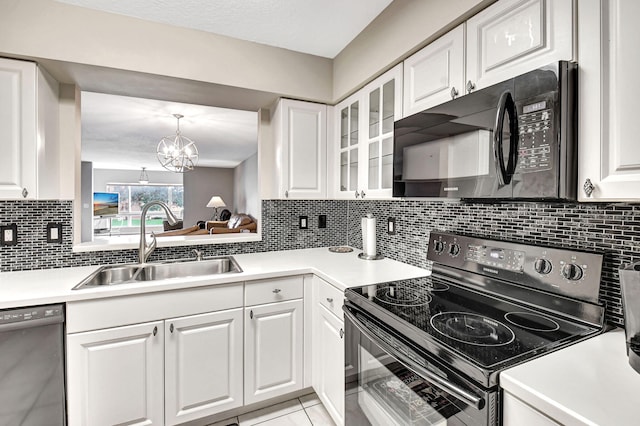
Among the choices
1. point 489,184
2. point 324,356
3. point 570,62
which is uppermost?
point 570,62

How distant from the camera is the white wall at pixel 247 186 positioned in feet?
23.6

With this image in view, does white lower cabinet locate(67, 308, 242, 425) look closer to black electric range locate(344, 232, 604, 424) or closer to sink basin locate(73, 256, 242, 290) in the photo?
sink basin locate(73, 256, 242, 290)

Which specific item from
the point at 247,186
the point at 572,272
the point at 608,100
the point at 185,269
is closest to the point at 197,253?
the point at 185,269

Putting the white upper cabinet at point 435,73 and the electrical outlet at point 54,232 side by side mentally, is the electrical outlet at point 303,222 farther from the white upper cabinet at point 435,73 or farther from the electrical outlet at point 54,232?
the electrical outlet at point 54,232

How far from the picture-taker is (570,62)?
0.87 metres

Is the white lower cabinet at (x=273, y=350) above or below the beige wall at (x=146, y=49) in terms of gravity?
below

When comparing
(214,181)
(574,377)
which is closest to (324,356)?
(574,377)

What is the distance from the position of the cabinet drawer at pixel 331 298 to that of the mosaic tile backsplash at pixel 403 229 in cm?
58

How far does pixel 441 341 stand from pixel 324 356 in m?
0.99

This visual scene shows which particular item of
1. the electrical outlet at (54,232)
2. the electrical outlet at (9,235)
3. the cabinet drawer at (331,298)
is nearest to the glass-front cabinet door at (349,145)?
the cabinet drawer at (331,298)

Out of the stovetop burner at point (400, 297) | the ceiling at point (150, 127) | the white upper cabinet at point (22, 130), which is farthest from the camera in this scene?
the ceiling at point (150, 127)

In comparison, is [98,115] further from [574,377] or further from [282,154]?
[574,377]

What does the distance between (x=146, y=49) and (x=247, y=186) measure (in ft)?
20.4

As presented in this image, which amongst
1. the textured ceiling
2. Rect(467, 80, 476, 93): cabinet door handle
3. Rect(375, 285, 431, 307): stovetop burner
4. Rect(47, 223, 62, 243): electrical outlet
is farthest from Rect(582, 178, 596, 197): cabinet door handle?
Rect(47, 223, 62, 243): electrical outlet
